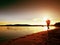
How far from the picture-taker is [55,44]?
1337 cm

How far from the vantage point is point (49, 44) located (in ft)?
43.5

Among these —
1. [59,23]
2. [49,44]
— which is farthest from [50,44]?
[59,23]

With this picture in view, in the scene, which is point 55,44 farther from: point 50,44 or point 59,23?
point 59,23

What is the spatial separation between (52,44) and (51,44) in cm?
9

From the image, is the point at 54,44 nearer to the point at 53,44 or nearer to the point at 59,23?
the point at 53,44

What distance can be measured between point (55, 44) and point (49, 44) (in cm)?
54

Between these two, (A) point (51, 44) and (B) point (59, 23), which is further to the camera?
(B) point (59, 23)

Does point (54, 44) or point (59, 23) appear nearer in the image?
point (54, 44)

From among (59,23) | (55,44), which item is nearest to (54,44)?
(55,44)

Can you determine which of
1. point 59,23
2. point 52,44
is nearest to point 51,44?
point 52,44

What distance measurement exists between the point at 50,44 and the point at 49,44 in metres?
0.09

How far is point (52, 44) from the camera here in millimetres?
13336

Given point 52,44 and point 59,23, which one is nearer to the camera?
point 52,44

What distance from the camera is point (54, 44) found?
1336cm
